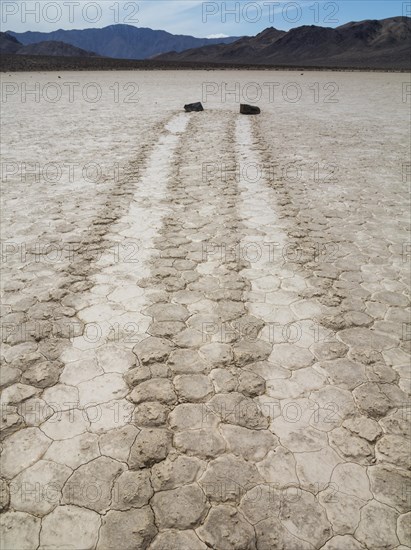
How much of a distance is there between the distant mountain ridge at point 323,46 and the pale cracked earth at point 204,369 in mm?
105377

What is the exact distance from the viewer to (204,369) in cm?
270

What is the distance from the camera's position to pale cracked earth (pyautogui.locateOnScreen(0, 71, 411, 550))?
1856 mm

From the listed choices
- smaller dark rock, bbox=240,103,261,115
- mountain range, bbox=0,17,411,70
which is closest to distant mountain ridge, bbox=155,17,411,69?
mountain range, bbox=0,17,411,70

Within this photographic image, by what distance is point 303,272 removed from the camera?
389 centimetres

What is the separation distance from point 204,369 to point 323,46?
13699 cm

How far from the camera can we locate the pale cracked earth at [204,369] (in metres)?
1.86

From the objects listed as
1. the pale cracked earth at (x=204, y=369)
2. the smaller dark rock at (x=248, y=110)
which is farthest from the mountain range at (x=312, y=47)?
the pale cracked earth at (x=204, y=369)

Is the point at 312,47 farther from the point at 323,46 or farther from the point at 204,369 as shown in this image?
the point at 204,369

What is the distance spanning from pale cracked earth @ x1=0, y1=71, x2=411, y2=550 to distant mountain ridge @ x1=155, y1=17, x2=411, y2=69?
10538 centimetres

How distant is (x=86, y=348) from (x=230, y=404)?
1.16 m

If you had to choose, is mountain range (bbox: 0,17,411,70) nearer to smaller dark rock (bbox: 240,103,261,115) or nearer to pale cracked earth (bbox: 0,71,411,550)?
smaller dark rock (bbox: 240,103,261,115)

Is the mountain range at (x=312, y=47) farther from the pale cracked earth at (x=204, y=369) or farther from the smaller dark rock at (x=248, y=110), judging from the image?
the pale cracked earth at (x=204, y=369)

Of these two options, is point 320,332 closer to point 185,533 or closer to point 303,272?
point 303,272

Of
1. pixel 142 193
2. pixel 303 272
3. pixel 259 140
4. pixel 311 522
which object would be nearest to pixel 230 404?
pixel 311 522
